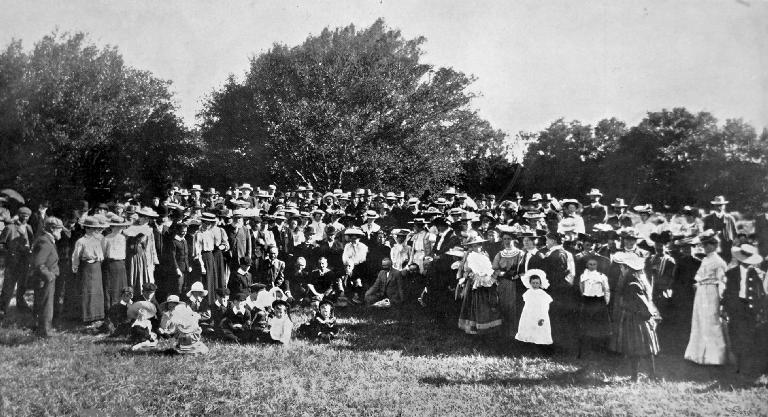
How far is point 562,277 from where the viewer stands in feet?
27.9

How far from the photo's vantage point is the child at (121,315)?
943 centimetres

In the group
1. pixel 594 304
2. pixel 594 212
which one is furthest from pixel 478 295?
pixel 594 212

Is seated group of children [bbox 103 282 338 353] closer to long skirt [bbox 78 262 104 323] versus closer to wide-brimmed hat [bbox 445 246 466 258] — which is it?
long skirt [bbox 78 262 104 323]

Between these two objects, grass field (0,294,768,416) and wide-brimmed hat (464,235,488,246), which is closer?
grass field (0,294,768,416)

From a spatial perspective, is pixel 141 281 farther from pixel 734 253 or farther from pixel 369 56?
pixel 369 56

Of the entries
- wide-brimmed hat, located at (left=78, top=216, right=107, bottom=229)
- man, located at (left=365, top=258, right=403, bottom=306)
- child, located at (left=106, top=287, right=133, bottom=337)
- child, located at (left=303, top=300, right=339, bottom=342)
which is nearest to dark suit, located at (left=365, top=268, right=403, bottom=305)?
man, located at (left=365, top=258, right=403, bottom=306)

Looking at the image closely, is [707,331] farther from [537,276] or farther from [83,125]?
[83,125]

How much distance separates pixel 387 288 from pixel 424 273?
1.26 m

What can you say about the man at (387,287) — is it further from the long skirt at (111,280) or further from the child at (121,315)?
the long skirt at (111,280)

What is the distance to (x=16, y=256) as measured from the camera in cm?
1004

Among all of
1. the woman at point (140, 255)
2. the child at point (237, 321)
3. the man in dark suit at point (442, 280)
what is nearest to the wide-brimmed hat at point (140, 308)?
the woman at point (140, 255)

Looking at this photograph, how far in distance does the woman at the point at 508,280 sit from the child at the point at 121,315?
6537 millimetres

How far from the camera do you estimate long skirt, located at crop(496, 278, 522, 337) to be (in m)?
8.99

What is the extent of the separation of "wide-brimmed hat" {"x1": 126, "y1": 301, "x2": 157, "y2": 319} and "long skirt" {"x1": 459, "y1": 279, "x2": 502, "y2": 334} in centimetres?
547
